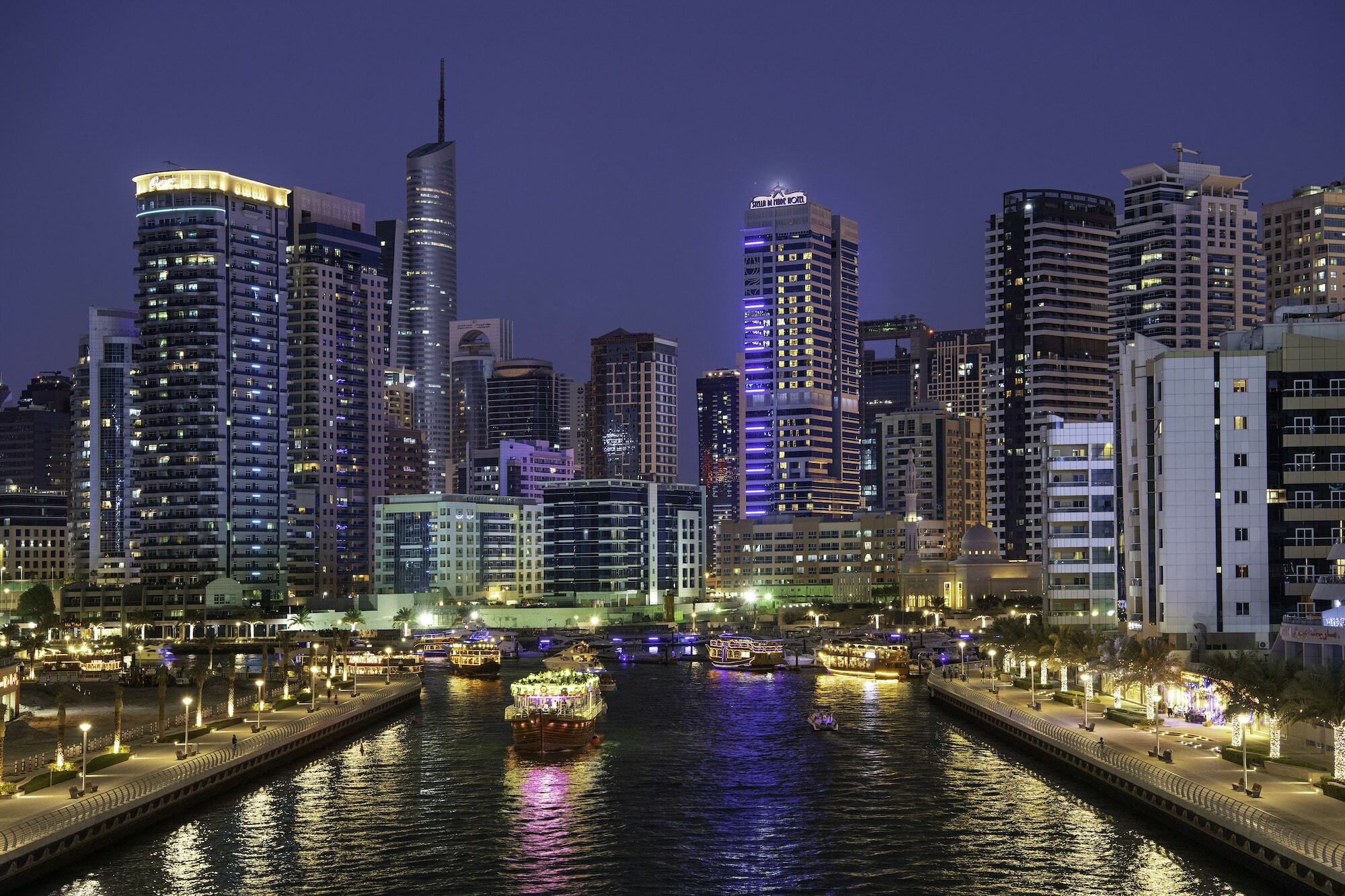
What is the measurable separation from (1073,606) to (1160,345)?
52675mm

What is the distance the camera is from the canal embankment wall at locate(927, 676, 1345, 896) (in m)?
63.1

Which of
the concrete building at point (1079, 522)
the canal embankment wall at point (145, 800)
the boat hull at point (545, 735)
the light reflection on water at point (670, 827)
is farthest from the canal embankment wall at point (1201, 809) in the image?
the concrete building at point (1079, 522)

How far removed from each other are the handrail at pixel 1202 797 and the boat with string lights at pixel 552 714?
3701 centimetres

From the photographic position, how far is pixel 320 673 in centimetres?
19312

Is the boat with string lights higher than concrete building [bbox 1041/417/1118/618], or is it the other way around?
concrete building [bbox 1041/417/1118/618]

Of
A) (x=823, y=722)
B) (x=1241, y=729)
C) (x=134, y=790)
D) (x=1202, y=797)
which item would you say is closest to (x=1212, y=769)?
(x=1241, y=729)

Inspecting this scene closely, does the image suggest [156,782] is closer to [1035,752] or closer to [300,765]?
[300,765]

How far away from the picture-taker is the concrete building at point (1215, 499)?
419 ft

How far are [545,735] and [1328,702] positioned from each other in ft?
204

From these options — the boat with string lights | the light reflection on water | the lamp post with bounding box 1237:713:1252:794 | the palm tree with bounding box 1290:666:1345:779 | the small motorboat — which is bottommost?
the small motorboat

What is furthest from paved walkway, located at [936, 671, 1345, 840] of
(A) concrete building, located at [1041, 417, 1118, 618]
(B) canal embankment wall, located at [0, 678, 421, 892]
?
(B) canal embankment wall, located at [0, 678, 421, 892]

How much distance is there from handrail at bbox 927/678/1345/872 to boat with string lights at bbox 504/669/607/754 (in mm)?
37009

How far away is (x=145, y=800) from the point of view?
83.4 metres

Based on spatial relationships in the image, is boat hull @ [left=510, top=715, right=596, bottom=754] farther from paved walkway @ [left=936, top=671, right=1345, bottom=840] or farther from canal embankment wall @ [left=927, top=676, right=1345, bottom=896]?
paved walkway @ [left=936, top=671, right=1345, bottom=840]
